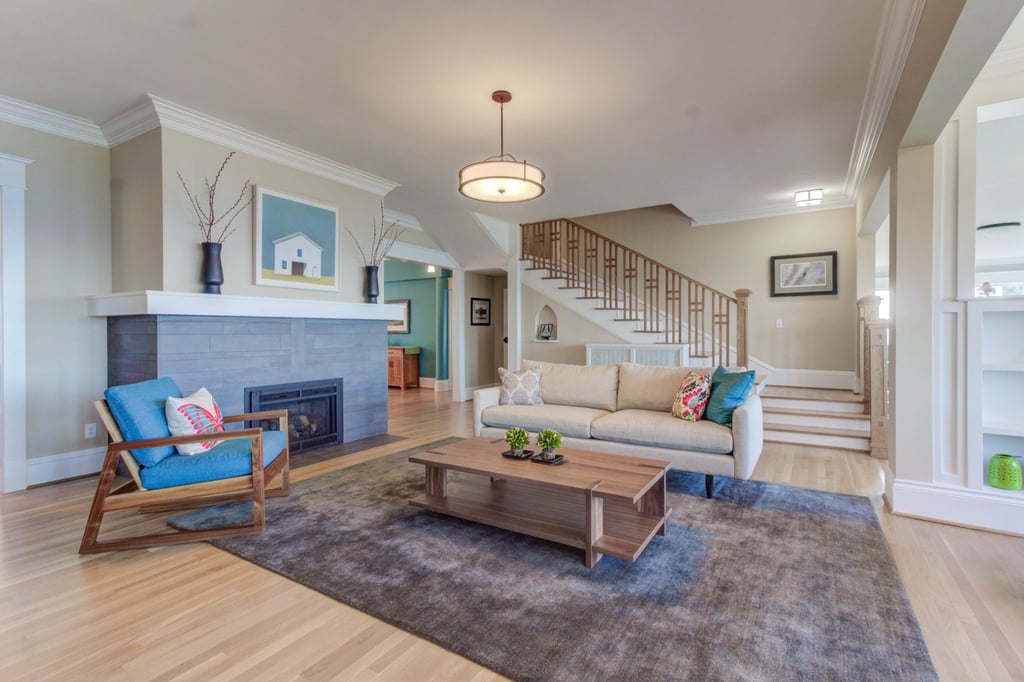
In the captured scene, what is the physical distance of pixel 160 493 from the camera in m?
2.54

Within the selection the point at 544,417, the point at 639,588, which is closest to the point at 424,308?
the point at 544,417

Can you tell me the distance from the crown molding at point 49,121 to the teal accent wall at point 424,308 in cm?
535

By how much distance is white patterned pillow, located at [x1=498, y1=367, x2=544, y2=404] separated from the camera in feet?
14.5

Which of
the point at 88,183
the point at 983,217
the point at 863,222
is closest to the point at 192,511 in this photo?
the point at 88,183

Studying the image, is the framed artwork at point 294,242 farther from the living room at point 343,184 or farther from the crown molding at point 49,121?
the crown molding at point 49,121

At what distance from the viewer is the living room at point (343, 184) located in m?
2.16

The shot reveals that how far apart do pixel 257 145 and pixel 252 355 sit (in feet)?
5.90

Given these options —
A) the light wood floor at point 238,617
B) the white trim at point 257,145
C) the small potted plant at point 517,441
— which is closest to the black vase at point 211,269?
the white trim at point 257,145

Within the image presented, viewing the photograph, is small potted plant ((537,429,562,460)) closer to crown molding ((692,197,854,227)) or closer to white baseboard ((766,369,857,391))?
white baseboard ((766,369,857,391))

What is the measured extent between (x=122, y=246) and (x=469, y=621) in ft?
13.4

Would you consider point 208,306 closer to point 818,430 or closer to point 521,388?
point 521,388

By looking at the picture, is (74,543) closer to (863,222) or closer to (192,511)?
(192,511)

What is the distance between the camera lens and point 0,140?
3.45 meters

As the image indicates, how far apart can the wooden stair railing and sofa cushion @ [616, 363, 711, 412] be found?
2.59 metres
